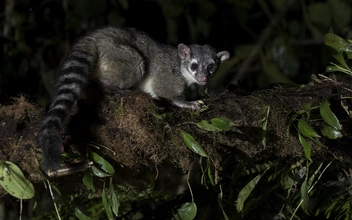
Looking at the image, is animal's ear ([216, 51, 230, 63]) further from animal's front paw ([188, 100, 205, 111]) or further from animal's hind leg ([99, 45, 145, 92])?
animal's front paw ([188, 100, 205, 111])

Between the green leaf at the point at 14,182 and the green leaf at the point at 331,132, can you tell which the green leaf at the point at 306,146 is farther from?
the green leaf at the point at 14,182

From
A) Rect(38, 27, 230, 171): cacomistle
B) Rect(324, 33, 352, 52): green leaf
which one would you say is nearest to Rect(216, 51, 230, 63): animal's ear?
Rect(38, 27, 230, 171): cacomistle

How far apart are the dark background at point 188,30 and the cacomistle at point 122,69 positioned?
38.2 inches

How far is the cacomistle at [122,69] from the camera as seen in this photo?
251 centimetres

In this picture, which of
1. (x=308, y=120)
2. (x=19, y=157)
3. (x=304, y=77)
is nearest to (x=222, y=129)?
(x=308, y=120)

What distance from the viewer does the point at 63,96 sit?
279 centimetres

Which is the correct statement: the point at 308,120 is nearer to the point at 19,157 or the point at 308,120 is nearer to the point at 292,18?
the point at 19,157

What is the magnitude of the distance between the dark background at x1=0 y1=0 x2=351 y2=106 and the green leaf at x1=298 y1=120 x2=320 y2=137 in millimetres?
2373

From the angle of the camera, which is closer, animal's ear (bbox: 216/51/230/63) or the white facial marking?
the white facial marking

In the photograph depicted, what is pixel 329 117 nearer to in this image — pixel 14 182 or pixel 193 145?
pixel 193 145

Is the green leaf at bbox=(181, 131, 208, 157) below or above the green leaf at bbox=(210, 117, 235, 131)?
below

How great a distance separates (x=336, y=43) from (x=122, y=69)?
1344 millimetres

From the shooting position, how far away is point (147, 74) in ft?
13.6

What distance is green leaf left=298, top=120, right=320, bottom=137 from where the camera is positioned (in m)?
2.79
